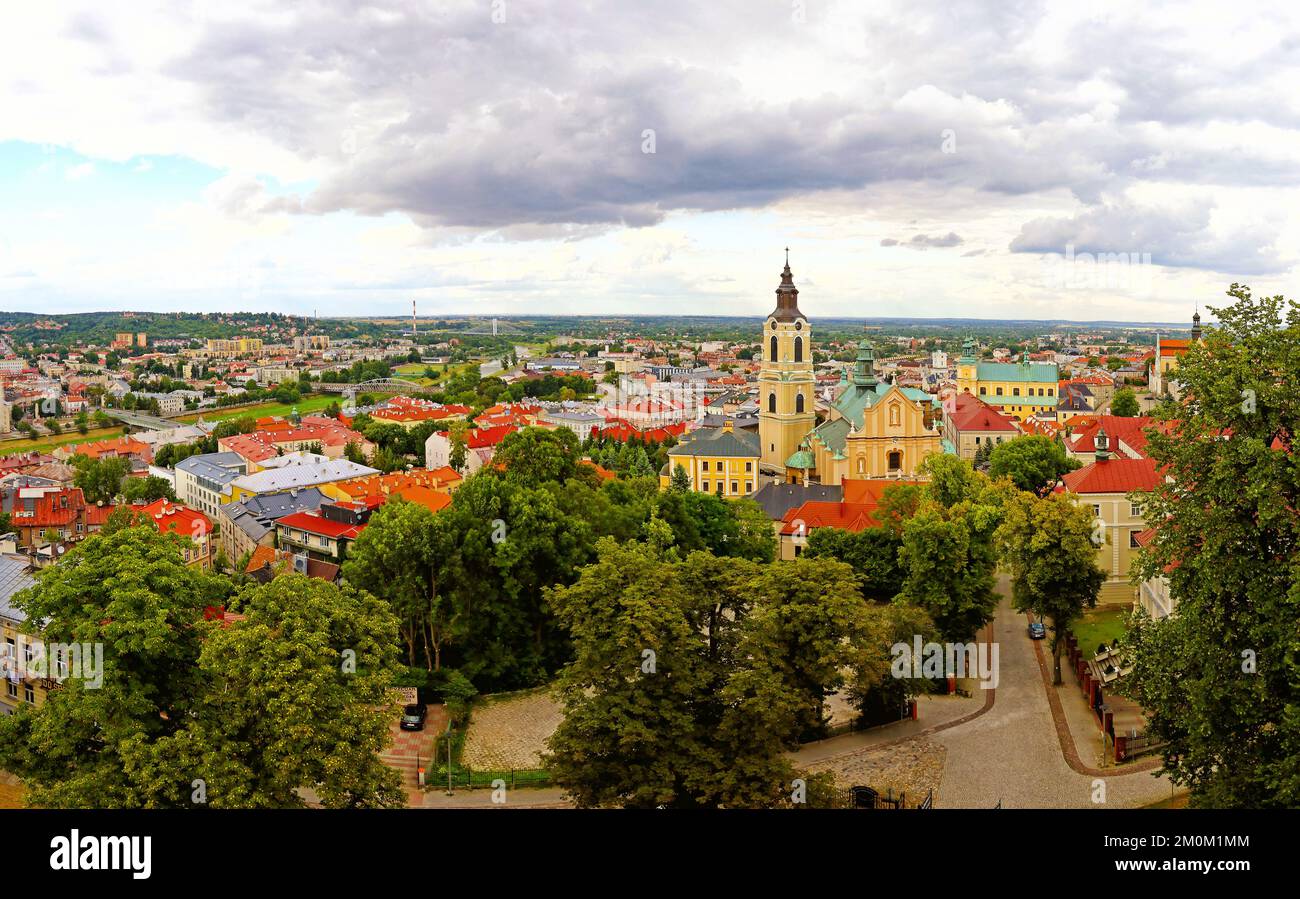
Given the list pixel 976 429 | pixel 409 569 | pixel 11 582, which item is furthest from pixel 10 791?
pixel 976 429

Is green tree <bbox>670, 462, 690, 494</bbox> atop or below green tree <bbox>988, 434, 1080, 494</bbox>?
below

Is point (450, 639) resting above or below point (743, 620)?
below

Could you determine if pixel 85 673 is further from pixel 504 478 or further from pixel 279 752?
pixel 504 478

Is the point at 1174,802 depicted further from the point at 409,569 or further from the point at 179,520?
the point at 179,520

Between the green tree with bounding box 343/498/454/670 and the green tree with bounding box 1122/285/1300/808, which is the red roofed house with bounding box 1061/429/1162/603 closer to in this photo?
the green tree with bounding box 1122/285/1300/808

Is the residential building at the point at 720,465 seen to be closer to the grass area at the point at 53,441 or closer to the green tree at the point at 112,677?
the green tree at the point at 112,677

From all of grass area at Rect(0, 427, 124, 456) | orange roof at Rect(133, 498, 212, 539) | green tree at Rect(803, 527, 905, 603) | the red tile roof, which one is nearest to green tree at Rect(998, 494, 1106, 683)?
green tree at Rect(803, 527, 905, 603)
